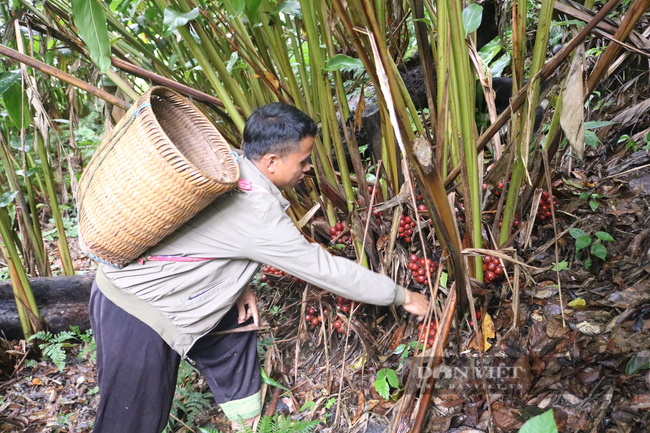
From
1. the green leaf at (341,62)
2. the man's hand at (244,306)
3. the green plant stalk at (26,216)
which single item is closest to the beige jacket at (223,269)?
the man's hand at (244,306)

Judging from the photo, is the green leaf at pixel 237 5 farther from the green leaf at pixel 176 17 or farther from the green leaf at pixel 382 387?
the green leaf at pixel 382 387

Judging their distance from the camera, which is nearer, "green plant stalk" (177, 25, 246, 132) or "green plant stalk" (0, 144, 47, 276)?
"green plant stalk" (177, 25, 246, 132)

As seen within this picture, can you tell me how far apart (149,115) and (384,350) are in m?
1.25

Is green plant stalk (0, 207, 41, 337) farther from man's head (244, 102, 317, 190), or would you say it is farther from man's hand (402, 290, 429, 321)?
man's hand (402, 290, 429, 321)

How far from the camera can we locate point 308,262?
134cm

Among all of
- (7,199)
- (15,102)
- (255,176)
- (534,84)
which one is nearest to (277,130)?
(255,176)

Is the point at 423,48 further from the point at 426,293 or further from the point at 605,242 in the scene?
the point at 605,242

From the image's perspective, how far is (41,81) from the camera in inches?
106

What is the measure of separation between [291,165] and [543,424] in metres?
1.05

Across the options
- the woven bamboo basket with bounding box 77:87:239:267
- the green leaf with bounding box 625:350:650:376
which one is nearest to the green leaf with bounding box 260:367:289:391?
the woven bamboo basket with bounding box 77:87:239:267

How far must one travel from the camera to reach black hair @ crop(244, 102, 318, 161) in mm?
1408

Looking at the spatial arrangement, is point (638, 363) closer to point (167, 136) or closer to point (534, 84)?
point (534, 84)

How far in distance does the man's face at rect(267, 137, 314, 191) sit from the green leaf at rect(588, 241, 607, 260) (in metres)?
1.07

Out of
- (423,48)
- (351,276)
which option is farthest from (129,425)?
(423,48)
